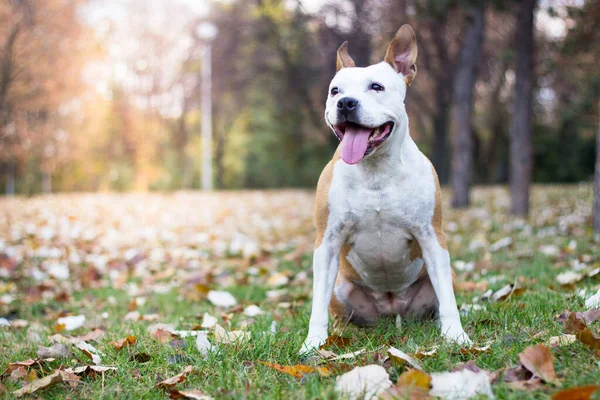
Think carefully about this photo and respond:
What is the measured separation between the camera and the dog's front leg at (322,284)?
2846 mm

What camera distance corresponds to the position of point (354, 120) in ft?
8.65

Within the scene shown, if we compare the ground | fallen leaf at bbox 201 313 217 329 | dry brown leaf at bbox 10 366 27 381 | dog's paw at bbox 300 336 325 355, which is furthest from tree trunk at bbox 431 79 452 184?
dry brown leaf at bbox 10 366 27 381

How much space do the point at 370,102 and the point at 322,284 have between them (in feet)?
3.04

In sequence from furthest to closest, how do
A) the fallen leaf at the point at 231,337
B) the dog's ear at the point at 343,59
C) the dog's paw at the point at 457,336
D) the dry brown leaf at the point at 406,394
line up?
the dog's ear at the point at 343,59 < the fallen leaf at the point at 231,337 < the dog's paw at the point at 457,336 < the dry brown leaf at the point at 406,394

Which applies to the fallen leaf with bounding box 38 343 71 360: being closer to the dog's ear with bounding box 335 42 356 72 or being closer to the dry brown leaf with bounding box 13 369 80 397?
the dry brown leaf with bounding box 13 369 80 397

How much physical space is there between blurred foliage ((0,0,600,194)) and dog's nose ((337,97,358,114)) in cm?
762

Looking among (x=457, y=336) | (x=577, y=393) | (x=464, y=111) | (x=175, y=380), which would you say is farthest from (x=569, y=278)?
(x=464, y=111)

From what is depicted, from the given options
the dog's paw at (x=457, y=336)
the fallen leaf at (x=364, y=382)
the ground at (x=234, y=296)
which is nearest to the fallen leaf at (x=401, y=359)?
the ground at (x=234, y=296)

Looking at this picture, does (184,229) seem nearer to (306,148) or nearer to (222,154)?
(306,148)

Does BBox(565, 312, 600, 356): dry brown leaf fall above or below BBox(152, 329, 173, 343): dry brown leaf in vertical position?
above

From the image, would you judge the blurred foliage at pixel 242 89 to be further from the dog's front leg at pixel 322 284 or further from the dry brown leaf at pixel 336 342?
the dry brown leaf at pixel 336 342

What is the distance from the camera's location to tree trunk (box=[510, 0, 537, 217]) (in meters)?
9.14

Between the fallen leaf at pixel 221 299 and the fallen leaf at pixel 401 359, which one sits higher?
the fallen leaf at pixel 401 359

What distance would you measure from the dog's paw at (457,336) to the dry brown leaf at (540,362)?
436 mm
